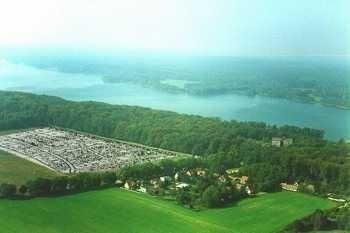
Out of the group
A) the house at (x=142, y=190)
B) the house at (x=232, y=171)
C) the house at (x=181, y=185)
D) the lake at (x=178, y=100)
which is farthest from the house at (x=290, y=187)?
the lake at (x=178, y=100)

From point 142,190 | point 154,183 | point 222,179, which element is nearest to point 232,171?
point 222,179

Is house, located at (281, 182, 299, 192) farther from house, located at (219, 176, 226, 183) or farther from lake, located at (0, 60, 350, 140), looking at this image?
lake, located at (0, 60, 350, 140)

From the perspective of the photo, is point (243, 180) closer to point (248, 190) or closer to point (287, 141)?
point (248, 190)

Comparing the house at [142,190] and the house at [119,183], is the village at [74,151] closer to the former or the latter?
the house at [119,183]

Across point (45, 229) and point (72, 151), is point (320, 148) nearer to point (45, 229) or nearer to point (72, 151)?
point (72, 151)

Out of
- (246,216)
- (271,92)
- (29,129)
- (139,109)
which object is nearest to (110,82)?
(271,92)

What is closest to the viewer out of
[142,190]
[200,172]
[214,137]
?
[142,190]
